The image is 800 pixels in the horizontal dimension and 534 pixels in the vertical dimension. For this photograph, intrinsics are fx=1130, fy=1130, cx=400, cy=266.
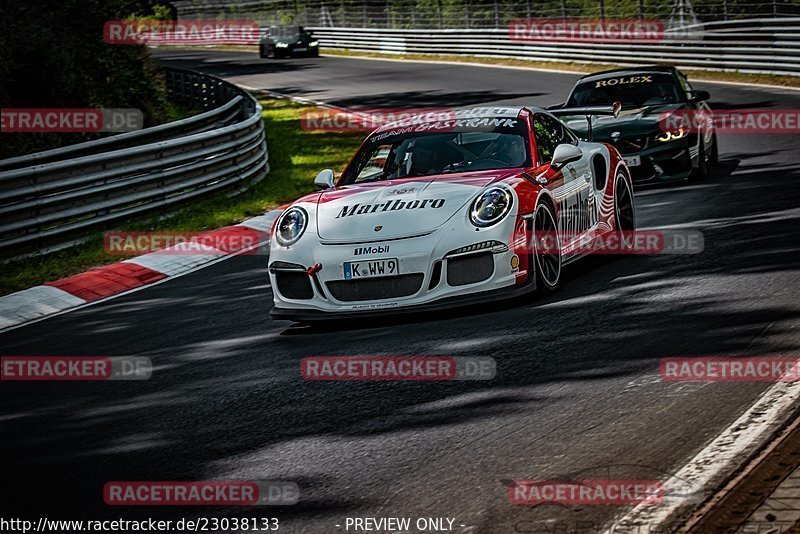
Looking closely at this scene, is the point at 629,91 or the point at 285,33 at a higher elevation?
the point at 629,91

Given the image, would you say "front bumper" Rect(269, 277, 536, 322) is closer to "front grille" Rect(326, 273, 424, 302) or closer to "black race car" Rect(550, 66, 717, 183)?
"front grille" Rect(326, 273, 424, 302)

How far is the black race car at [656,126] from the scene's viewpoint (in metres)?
12.9

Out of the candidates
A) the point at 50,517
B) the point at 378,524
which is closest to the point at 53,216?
the point at 50,517

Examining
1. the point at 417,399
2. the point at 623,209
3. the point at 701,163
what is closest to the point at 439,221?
the point at 417,399

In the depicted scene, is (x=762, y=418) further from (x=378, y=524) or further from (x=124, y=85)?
(x=124, y=85)

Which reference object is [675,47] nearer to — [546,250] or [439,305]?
[546,250]

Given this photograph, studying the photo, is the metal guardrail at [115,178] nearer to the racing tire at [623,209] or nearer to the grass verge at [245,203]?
the grass verge at [245,203]

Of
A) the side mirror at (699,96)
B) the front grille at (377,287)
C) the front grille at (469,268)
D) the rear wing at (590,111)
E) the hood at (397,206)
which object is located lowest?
the front grille at (377,287)

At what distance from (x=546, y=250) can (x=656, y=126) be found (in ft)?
18.6

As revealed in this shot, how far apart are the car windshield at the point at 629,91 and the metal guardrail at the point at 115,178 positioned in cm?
497

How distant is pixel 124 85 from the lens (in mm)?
21672

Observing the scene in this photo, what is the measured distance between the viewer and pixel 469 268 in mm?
7246

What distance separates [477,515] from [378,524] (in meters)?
0.37

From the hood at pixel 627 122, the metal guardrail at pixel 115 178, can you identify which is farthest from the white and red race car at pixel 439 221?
the metal guardrail at pixel 115 178
